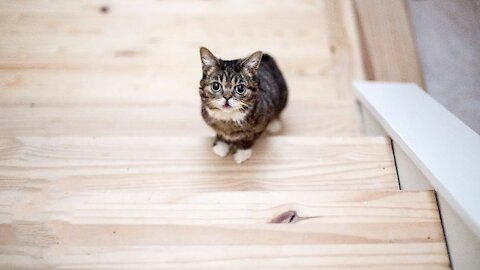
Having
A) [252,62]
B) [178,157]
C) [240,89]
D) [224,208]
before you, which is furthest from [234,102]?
[224,208]

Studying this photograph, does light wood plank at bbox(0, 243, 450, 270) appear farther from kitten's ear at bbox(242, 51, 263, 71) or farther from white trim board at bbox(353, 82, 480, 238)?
kitten's ear at bbox(242, 51, 263, 71)

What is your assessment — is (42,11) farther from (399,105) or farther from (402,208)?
(402,208)

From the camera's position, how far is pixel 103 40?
6.74 feet

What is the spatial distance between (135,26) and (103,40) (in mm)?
196

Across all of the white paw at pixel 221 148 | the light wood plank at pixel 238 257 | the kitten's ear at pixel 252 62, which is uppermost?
the kitten's ear at pixel 252 62

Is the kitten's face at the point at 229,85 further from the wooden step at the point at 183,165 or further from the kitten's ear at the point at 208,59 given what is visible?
the wooden step at the point at 183,165

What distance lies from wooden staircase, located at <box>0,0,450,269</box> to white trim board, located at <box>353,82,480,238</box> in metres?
0.09

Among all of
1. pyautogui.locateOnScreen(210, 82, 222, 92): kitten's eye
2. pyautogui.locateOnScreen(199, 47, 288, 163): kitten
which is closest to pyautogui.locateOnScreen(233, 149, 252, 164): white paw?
pyautogui.locateOnScreen(199, 47, 288, 163): kitten

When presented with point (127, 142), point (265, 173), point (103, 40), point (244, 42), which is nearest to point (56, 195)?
point (127, 142)

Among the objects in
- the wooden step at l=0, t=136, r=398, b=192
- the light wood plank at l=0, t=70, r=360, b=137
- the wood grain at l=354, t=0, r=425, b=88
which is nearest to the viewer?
the wooden step at l=0, t=136, r=398, b=192

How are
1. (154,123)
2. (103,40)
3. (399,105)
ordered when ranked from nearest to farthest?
(399,105), (154,123), (103,40)

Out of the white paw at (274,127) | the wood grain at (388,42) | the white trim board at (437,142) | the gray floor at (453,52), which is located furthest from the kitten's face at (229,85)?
the wood grain at (388,42)

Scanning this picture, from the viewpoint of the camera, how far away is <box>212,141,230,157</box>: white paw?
Result: 1.43 meters

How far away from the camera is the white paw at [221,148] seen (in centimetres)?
143
